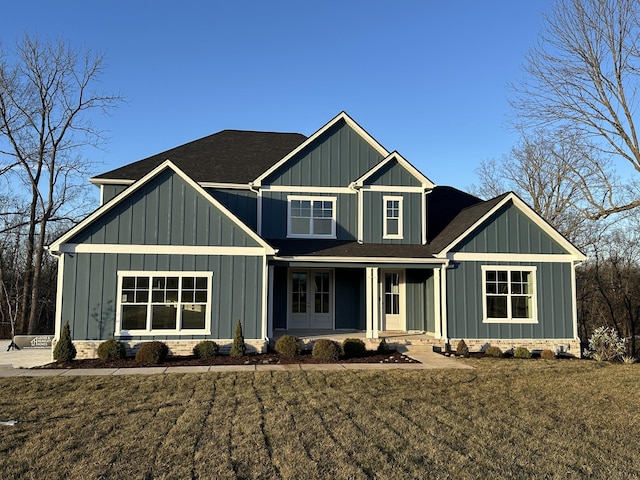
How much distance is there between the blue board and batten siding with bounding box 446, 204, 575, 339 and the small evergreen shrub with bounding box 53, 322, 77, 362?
11151mm

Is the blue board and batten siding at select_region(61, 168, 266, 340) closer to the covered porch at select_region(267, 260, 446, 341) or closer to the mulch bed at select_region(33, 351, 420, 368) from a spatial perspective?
the mulch bed at select_region(33, 351, 420, 368)

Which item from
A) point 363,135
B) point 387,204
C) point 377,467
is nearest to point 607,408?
point 377,467

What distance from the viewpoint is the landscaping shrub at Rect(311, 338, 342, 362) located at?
44.8ft

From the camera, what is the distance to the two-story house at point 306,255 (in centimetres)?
1400

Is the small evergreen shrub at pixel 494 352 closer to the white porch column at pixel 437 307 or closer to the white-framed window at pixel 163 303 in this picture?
the white porch column at pixel 437 307

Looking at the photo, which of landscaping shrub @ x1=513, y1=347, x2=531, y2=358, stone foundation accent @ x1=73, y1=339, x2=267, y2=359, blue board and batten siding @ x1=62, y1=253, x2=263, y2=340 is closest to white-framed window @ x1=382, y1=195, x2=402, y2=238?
blue board and batten siding @ x1=62, y1=253, x2=263, y2=340

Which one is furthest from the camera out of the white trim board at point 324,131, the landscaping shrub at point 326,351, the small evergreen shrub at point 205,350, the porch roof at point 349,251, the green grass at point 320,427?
the white trim board at point 324,131

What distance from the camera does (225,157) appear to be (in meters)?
19.4

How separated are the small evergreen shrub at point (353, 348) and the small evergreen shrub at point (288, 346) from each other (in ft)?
4.55

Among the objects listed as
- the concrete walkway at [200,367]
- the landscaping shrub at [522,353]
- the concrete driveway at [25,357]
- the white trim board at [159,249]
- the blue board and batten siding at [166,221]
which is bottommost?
the concrete driveway at [25,357]

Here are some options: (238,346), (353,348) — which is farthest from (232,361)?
(353,348)

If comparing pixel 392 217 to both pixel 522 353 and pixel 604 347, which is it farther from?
pixel 604 347

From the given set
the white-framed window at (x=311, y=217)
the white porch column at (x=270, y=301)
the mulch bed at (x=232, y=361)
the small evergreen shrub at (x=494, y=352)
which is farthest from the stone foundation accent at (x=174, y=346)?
the small evergreen shrub at (x=494, y=352)

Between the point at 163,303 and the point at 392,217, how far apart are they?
8.43 m
